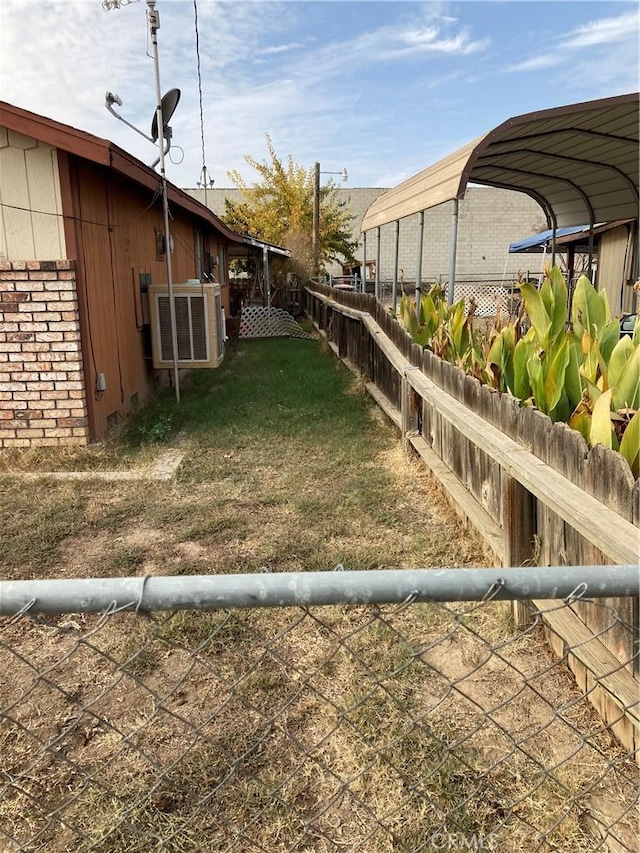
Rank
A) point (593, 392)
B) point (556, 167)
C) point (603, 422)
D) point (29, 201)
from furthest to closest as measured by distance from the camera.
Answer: point (556, 167), point (29, 201), point (593, 392), point (603, 422)

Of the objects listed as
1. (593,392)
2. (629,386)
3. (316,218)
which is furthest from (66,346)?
(316,218)

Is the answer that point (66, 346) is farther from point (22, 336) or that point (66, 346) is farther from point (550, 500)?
point (550, 500)

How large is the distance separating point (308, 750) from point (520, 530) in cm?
136

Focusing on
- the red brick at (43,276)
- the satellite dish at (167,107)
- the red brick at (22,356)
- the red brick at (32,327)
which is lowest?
the red brick at (22,356)

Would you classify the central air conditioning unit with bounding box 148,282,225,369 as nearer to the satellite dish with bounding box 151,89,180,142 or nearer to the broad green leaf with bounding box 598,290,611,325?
the satellite dish with bounding box 151,89,180,142

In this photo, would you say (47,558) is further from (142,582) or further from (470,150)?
(470,150)

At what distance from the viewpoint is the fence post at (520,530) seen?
2930 mm

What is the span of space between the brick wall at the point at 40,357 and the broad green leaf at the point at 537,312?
3881 mm

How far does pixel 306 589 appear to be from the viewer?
114cm

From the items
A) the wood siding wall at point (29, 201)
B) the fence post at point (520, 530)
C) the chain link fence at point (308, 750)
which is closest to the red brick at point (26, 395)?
the wood siding wall at point (29, 201)

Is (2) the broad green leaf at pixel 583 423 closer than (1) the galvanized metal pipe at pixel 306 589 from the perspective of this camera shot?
No

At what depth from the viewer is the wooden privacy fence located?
205cm

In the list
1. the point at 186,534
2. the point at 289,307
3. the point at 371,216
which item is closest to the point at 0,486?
the point at 186,534

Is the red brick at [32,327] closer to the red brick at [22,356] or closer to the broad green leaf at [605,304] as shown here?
the red brick at [22,356]
